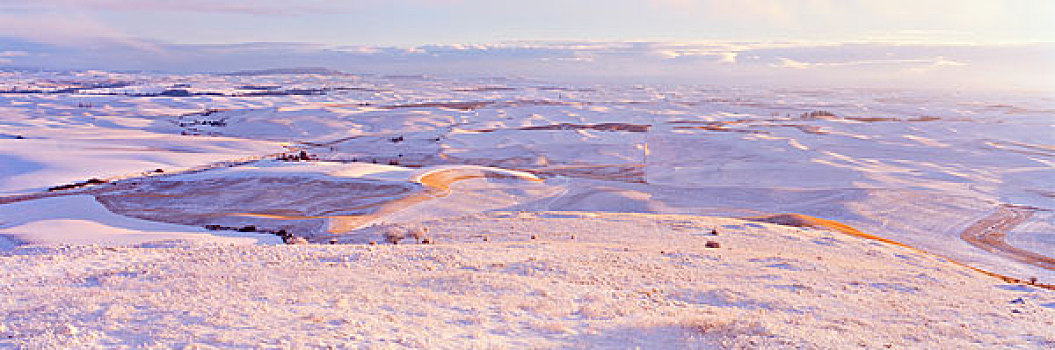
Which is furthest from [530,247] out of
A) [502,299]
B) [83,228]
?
[83,228]

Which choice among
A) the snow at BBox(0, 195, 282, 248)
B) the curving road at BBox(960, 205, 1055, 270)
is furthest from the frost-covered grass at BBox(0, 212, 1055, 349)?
the curving road at BBox(960, 205, 1055, 270)

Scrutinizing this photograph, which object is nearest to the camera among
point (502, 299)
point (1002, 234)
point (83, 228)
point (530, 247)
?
point (502, 299)

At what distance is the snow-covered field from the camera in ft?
28.3

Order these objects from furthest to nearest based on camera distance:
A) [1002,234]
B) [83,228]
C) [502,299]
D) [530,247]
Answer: [1002,234]
[83,228]
[530,247]
[502,299]

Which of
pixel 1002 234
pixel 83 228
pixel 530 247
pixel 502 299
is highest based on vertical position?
pixel 502 299

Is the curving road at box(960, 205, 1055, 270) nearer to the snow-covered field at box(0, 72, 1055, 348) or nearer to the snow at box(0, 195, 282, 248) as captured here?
the snow-covered field at box(0, 72, 1055, 348)

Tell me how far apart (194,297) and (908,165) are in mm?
37586

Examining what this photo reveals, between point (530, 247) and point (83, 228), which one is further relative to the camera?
point (83, 228)

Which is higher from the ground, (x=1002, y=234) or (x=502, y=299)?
(x=502, y=299)

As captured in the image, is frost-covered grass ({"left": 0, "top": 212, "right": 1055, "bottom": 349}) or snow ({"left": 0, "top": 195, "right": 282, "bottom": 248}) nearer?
frost-covered grass ({"left": 0, "top": 212, "right": 1055, "bottom": 349})

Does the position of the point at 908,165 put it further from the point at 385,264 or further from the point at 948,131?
the point at 385,264

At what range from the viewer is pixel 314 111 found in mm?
71188

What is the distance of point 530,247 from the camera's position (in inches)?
570

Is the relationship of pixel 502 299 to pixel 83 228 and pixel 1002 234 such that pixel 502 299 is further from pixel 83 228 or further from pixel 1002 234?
pixel 1002 234
